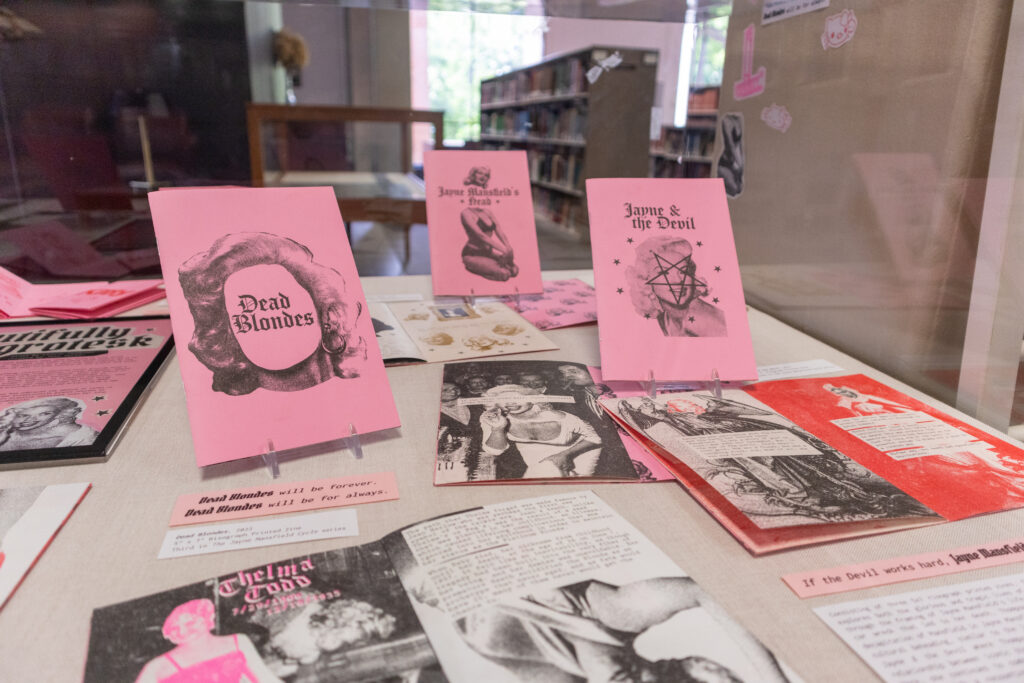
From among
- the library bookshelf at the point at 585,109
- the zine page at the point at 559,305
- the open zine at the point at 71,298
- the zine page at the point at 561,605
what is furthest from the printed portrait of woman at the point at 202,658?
the library bookshelf at the point at 585,109

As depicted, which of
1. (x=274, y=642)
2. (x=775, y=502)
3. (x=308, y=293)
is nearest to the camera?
(x=274, y=642)

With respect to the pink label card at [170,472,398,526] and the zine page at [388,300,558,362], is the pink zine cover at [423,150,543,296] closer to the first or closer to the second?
the zine page at [388,300,558,362]

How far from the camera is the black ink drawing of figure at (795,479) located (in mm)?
635

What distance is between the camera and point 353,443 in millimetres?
741

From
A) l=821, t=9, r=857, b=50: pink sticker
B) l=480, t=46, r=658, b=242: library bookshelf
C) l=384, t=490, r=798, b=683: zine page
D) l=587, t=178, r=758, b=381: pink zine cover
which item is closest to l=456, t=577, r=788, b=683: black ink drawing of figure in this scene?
l=384, t=490, r=798, b=683: zine page

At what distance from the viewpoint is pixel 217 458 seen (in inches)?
25.8

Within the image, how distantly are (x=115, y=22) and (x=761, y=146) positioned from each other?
1579mm

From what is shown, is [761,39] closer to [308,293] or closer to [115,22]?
[308,293]

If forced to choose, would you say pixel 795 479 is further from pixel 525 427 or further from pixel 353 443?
pixel 353 443

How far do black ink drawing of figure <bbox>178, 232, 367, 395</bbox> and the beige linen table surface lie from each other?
2.5 inches

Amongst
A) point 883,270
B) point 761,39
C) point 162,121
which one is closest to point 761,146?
point 761,39

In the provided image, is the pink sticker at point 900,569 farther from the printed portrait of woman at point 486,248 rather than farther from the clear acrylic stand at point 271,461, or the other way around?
the printed portrait of woman at point 486,248

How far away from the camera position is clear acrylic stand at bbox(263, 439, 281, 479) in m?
0.68

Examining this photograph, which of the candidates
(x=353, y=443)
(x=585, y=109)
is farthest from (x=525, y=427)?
(x=585, y=109)
